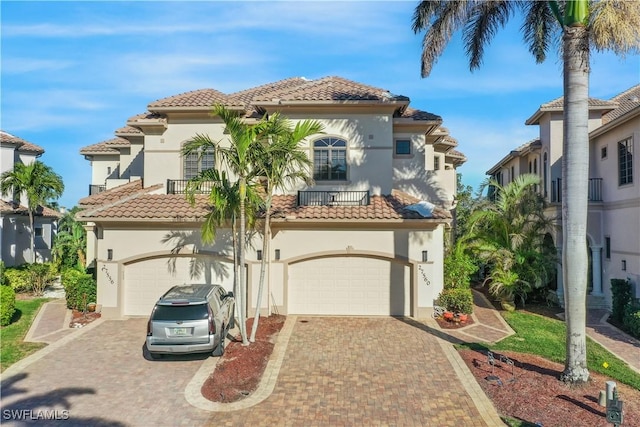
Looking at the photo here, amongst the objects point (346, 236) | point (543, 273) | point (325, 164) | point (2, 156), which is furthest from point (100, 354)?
point (2, 156)

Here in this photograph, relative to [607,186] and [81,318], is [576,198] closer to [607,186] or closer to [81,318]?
[607,186]

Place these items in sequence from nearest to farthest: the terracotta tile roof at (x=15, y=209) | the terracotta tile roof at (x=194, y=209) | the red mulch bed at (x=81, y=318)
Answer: the red mulch bed at (x=81, y=318) → the terracotta tile roof at (x=194, y=209) → the terracotta tile roof at (x=15, y=209)

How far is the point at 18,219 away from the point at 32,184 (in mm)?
4048

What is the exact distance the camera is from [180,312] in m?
10.4

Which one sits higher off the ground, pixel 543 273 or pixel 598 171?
pixel 598 171

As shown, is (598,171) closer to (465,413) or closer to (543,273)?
(543,273)

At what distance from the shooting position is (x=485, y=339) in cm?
1271

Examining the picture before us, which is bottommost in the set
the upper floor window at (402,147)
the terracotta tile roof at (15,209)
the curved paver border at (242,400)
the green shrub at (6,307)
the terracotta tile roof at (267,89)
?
the curved paver border at (242,400)

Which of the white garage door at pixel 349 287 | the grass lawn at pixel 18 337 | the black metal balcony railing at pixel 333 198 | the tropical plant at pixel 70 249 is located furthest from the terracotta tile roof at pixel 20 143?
the white garage door at pixel 349 287

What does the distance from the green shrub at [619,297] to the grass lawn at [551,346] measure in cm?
221

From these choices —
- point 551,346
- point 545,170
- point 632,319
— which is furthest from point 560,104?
point 551,346

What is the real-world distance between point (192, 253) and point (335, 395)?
8.21m

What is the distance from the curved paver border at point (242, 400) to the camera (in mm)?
8312

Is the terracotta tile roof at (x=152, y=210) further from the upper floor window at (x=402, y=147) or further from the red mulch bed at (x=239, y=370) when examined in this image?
the upper floor window at (x=402, y=147)
